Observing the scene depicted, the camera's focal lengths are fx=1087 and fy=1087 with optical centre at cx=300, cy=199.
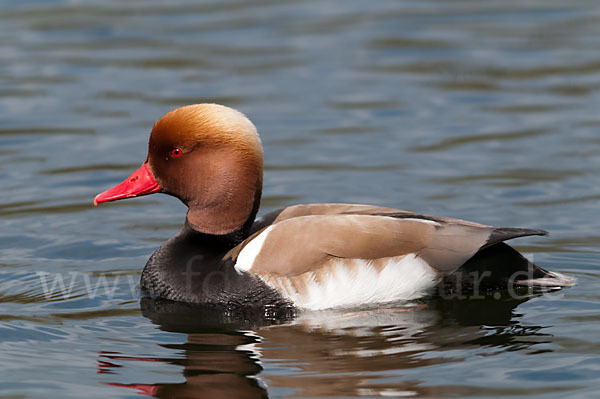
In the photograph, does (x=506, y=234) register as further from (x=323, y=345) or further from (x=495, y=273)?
(x=323, y=345)

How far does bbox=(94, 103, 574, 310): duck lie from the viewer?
19.2 ft

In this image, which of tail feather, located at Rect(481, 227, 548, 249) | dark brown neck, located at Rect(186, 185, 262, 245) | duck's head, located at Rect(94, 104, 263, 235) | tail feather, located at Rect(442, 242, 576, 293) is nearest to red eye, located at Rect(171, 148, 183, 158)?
duck's head, located at Rect(94, 104, 263, 235)

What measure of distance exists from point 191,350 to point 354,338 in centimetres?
83

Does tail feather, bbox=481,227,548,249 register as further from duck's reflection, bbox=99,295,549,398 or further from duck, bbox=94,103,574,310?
duck's reflection, bbox=99,295,549,398

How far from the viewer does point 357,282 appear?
19.3ft

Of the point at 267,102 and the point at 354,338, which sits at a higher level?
the point at 267,102

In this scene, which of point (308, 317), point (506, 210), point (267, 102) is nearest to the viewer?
point (308, 317)

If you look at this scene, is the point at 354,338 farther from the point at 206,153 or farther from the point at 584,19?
the point at 584,19

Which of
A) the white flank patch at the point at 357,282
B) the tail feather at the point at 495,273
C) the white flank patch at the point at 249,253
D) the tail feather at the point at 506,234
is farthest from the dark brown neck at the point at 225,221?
the tail feather at the point at 506,234

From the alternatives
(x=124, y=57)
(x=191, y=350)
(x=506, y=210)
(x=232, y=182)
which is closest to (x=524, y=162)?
(x=506, y=210)

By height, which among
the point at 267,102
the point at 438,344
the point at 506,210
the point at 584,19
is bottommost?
the point at 438,344

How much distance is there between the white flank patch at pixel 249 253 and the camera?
593cm

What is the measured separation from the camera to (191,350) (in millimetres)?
5402

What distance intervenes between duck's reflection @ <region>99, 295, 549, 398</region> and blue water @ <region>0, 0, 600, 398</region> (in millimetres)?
16
